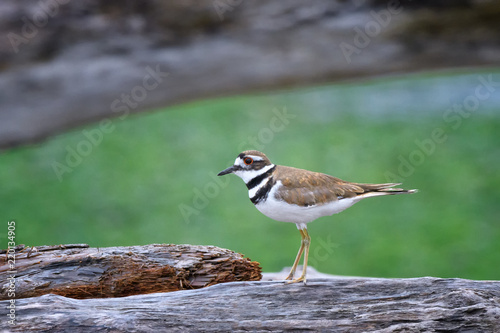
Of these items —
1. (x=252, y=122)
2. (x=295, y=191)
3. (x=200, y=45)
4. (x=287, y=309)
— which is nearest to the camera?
(x=287, y=309)

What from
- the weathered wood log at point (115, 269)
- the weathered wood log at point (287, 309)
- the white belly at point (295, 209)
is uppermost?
the white belly at point (295, 209)

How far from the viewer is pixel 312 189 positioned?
2600 millimetres

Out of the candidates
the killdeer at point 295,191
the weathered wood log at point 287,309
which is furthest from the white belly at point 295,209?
the weathered wood log at point 287,309

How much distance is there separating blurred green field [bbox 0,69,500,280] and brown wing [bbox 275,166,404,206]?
250 centimetres

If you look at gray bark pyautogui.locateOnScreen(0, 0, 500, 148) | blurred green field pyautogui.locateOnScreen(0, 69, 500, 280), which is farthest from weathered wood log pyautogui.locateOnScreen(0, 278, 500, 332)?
blurred green field pyautogui.locateOnScreen(0, 69, 500, 280)

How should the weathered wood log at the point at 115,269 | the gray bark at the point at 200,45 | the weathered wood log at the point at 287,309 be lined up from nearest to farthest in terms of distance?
the weathered wood log at the point at 287,309 → the weathered wood log at the point at 115,269 → the gray bark at the point at 200,45

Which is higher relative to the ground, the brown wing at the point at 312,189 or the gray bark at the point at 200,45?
the gray bark at the point at 200,45

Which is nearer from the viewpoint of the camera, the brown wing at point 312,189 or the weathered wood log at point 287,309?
the weathered wood log at point 287,309

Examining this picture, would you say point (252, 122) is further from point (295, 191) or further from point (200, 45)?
point (295, 191)

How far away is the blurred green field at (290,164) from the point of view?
5.49 metres

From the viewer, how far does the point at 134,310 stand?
2348 mm

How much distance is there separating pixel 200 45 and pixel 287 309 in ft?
6.17

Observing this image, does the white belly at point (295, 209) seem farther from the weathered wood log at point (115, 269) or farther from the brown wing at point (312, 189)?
the weathered wood log at point (115, 269)

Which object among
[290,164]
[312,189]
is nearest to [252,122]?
[290,164]
